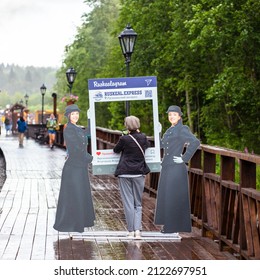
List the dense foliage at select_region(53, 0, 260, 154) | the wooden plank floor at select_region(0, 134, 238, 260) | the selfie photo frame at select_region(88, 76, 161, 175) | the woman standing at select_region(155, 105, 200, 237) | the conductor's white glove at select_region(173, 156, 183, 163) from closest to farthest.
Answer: the wooden plank floor at select_region(0, 134, 238, 260) < the selfie photo frame at select_region(88, 76, 161, 175) < the woman standing at select_region(155, 105, 200, 237) < the conductor's white glove at select_region(173, 156, 183, 163) < the dense foliage at select_region(53, 0, 260, 154)

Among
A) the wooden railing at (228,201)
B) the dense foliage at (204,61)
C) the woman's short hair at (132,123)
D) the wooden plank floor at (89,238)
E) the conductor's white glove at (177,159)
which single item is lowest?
the wooden plank floor at (89,238)

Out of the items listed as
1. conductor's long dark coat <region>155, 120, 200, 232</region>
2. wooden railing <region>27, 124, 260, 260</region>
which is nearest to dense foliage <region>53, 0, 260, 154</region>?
wooden railing <region>27, 124, 260, 260</region>

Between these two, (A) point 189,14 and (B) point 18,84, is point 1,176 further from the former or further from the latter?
(B) point 18,84

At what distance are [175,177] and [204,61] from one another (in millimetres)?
26348

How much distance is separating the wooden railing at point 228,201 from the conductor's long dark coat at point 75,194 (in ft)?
4.21

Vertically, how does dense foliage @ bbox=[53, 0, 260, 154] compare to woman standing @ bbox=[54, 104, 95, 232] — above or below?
above

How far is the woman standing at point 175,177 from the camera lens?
8.54 m

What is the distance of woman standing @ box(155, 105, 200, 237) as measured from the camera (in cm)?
854

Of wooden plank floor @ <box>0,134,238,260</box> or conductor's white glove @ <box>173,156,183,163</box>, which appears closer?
wooden plank floor @ <box>0,134,238,260</box>

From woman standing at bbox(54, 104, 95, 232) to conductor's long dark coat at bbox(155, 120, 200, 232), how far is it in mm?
735

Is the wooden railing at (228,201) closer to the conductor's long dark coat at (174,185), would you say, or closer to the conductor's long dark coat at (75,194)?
the conductor's long dark coat at (174,185)

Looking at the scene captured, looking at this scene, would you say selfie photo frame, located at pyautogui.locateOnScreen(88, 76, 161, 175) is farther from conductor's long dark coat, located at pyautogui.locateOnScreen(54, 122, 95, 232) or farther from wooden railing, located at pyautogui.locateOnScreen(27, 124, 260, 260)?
wooden railing, located at pyautogui.locateOnScreen(27, 124, 260, 260)

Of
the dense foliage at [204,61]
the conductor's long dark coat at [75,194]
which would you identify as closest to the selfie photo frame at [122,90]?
the conductor's long dark coat at [75,194]

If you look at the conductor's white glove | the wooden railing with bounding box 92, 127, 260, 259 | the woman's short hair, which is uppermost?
the woman's short hair
